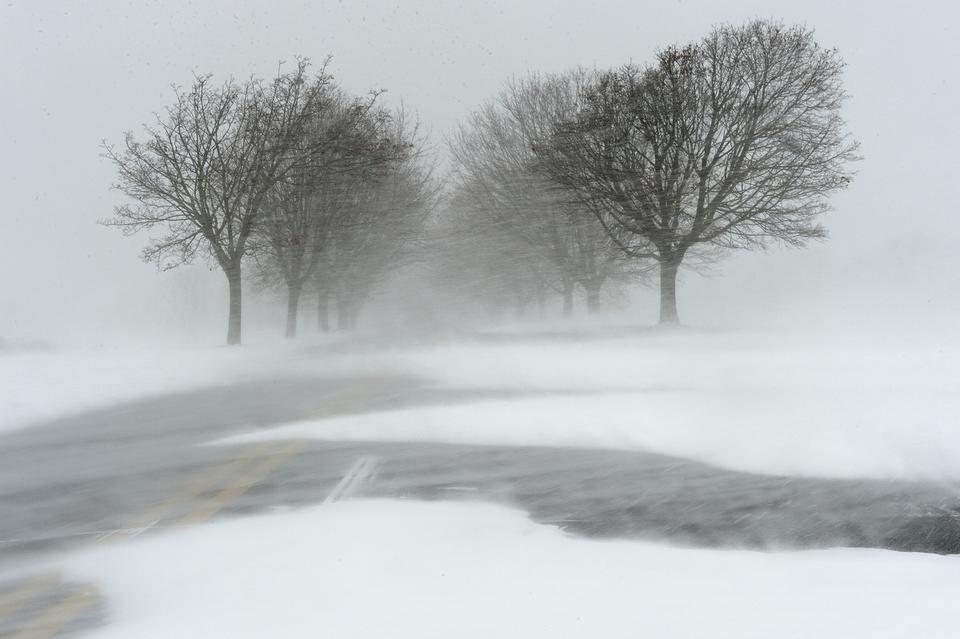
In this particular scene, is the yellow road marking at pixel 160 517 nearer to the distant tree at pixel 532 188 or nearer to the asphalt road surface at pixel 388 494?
the asphalt road surface at pixel 388 494

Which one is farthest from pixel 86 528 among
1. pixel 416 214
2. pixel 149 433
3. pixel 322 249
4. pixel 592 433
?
pixel 416 214

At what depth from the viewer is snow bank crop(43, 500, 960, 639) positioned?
349 centimetres

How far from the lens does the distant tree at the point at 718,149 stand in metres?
26.2

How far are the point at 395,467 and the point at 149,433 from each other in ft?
12.7

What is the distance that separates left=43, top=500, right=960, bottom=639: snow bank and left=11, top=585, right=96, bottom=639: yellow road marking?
0.12 meters

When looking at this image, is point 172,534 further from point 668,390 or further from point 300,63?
point 300,63

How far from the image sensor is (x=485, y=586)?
397cm

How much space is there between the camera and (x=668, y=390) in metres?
11.2

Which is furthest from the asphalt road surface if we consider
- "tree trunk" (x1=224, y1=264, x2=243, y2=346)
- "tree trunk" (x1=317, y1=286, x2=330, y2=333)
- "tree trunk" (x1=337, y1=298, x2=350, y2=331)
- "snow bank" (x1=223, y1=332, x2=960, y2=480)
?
"tree trunk" (x1=337, y1=298, x2=350, y2=331)

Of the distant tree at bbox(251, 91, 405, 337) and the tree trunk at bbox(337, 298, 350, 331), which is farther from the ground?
the distant tree at bbox(251, 91, 405, 337)

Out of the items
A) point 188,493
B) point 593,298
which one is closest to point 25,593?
point 188,493

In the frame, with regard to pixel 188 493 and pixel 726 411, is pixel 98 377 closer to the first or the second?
pixel 188 493

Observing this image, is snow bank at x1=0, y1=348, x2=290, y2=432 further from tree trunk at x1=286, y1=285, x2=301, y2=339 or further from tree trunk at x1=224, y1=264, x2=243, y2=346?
tree trunk at x1=286, y1=285, x2=301, y2=339

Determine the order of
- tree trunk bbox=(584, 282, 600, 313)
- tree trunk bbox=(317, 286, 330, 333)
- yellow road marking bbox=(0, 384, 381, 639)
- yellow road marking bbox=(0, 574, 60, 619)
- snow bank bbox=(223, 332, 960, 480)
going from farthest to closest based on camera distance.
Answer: tree trunk bbox=(317, 286, 330, 333), tree trunk bbox=(584, 282, 600, 313), snow bank bbox=(223, 332, 960, 480), yellow road marking bbox=(0, 574, 60, 619), yellow road marking bbox=(0, 384, 381, 639)
